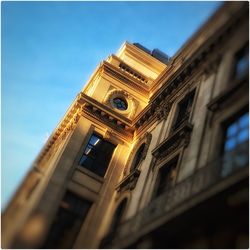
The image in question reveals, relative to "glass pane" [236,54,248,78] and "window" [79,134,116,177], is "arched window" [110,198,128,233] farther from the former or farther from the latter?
"glass pane" [236,54,248,78]

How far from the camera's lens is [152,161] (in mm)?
16031

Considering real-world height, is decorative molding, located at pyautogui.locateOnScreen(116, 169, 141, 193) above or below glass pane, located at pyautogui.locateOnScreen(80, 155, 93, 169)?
below

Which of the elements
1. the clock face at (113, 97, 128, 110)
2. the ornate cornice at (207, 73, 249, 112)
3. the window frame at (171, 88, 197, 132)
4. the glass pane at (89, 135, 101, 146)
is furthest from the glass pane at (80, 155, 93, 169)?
the ornate cornice at (207, 73, 249, 112)

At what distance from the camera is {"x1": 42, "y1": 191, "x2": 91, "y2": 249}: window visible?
46.4ft

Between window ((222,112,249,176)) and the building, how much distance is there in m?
0.04

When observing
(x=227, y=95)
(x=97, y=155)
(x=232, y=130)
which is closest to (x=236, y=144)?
(x=232, y=130)

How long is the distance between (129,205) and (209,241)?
5.79 meters

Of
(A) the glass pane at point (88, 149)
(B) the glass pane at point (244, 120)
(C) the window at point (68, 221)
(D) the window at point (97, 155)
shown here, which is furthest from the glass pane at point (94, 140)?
(B) the glass pane at point (244, 120)

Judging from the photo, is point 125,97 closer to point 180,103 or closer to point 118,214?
point 180,103

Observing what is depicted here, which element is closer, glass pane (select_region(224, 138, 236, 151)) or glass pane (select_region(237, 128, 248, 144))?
glass pane (select_region(237, 128, 248, 144))

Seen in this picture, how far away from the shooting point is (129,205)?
51.0ft

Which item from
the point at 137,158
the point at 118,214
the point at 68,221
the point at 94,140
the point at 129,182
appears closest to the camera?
the point at 68,221

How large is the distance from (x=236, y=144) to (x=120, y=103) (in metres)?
10.8

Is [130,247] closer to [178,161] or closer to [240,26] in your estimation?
[178,161]
